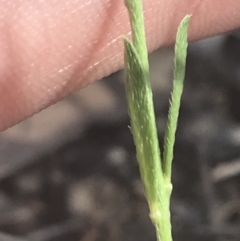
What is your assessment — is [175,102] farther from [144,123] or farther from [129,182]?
[129,182]

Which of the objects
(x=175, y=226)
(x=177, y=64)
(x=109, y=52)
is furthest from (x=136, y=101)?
(x=175, y=226)

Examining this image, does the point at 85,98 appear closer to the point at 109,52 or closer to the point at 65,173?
the point at 65,173

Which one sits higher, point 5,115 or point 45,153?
point 45,153

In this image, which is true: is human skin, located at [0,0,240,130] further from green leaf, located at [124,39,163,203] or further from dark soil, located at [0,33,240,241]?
dark soil, located at [0,33,240,241]

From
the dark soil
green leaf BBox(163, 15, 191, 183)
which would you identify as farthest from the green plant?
the dark soil

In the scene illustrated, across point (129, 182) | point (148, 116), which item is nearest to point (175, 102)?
point (148, 116)

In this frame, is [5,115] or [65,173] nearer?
[5,115]

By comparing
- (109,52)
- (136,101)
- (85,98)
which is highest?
(85,98)
